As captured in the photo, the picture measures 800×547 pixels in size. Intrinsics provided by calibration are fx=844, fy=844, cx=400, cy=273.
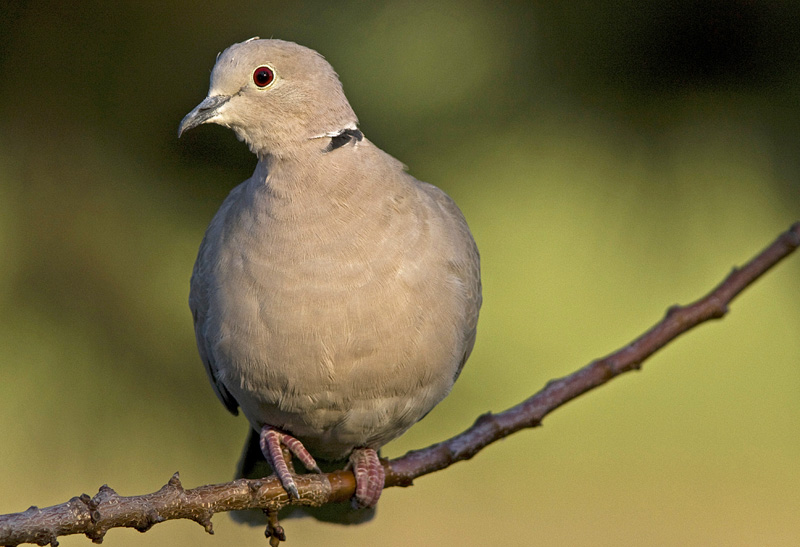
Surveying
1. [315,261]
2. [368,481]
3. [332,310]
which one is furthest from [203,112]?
[368,481]

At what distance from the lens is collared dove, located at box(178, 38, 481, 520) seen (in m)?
1.77

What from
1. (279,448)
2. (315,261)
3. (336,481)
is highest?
(315,261)

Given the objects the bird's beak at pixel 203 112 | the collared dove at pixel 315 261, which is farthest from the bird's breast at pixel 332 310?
the bird's beak at pixel 203 112

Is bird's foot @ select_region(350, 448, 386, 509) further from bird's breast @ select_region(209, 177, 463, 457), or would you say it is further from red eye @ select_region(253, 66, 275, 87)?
red eye @ select_region(253, 66, 275, 87)

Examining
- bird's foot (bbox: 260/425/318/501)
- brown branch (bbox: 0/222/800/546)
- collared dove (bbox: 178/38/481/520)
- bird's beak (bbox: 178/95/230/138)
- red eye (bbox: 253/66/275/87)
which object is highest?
red eye (bbox: 253/66/275/87)

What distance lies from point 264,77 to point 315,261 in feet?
1.34

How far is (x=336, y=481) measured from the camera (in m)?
1.92

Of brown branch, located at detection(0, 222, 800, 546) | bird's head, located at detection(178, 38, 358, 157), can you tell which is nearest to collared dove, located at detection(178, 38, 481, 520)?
bird's head, located at detection(178, 38, 358, 157)

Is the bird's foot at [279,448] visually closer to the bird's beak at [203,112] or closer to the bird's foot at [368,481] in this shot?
the bird's foot at [368,481]

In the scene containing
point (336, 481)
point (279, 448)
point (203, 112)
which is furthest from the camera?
point (279, 448)

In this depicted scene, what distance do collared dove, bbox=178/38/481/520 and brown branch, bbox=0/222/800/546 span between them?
0.38ft

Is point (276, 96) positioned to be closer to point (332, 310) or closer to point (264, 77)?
point (264, 77)

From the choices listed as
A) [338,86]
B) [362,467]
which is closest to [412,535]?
[362,467]

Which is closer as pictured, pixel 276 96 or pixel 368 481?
pixel 276 96
